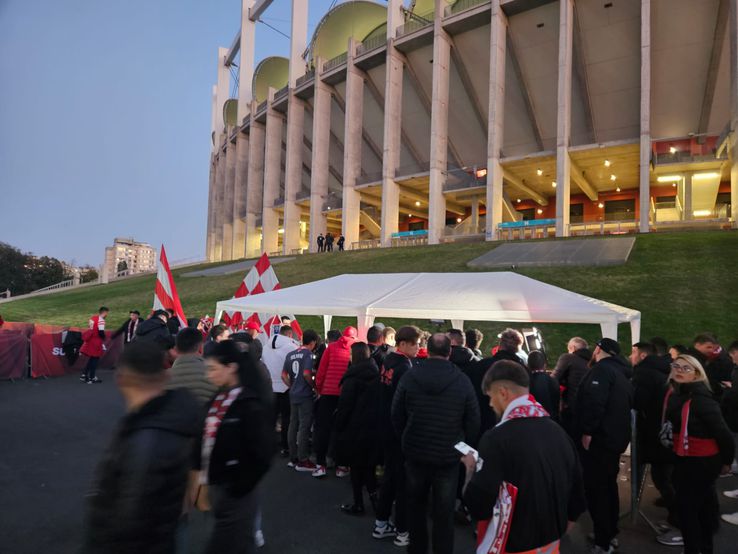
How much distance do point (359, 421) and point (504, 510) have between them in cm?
259

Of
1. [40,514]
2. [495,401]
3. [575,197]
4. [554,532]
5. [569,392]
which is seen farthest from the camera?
[575,197]

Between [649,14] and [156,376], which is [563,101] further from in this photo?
[156,376]

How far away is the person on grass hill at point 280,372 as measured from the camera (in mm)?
6617

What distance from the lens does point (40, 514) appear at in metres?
4.41

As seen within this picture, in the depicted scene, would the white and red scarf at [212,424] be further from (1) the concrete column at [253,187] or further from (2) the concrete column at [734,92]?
(1) the concrete column at [253,187]

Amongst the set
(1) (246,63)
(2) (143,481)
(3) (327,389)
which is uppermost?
(1) (246,63)

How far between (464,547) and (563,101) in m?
25.8

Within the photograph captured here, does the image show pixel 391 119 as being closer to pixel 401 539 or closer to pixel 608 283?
pixel 608 283

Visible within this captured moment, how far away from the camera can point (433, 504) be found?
361 centimetres

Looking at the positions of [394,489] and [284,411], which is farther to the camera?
[284,411]

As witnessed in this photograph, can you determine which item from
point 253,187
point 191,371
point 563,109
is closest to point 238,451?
point 191,371

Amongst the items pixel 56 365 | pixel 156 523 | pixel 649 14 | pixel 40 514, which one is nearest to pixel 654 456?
pixel 156 523

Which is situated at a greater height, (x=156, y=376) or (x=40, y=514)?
(x=156, y=376)

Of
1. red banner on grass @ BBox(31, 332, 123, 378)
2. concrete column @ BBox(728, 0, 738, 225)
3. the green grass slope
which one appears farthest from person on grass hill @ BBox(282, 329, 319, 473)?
concrete column @ BBox(728, 0, 738, 225)
